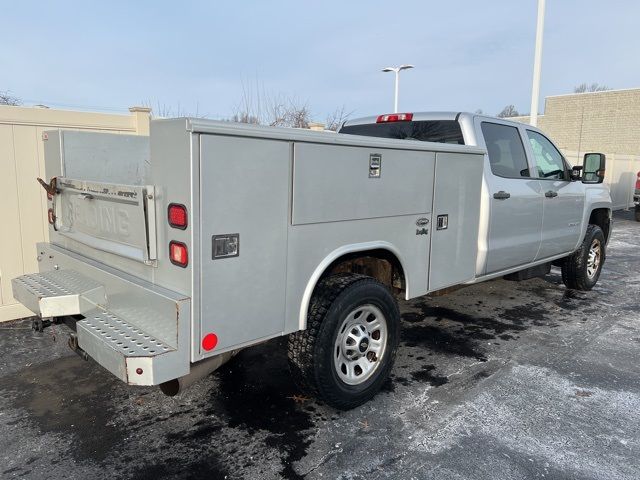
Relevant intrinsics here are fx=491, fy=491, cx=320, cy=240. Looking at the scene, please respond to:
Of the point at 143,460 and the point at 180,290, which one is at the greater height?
the point at 180,290

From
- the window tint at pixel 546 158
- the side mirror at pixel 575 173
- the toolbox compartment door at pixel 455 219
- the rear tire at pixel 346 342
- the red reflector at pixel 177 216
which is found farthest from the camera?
the side mirror at pixel 575 173

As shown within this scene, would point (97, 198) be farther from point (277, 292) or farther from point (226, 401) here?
point (226, 401)

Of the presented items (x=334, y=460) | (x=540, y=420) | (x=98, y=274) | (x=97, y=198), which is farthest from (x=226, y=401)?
(x=540, y=420)

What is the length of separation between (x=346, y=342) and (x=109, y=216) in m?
1.76

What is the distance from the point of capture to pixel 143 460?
291 centimetres

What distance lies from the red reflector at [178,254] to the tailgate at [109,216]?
15cm

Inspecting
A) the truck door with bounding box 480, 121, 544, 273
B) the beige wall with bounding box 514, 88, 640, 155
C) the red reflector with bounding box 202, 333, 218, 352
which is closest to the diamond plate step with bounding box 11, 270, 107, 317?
the red reflector with bounding box 202, 333, 218, 352

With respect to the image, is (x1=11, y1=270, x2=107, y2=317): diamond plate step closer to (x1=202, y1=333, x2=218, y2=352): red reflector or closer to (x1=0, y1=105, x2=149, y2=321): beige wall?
(x1=202, y1=333, x2=218, y2=352): red reflector

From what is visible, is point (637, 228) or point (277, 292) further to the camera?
point (637, 228)

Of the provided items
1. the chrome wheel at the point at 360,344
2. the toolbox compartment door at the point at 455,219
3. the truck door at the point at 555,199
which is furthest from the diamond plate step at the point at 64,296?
the truck door at the point at 555,199

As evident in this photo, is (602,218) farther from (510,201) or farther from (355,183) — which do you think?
(355,183)

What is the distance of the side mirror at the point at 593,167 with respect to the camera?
5703mm

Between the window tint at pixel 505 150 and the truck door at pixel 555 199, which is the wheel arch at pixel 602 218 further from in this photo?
the window tint at pixel 505 150

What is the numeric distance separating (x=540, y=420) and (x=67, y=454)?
3108mm
